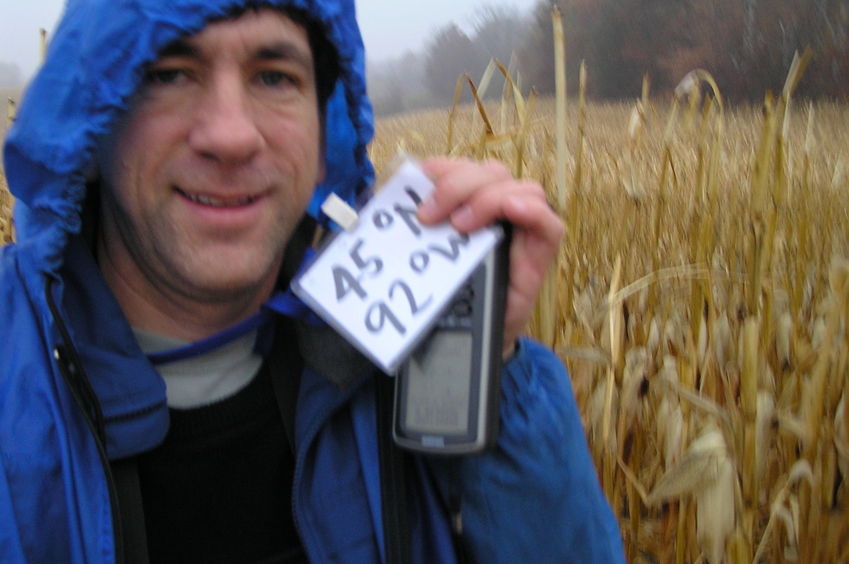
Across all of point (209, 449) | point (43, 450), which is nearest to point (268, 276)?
point (209, 449)

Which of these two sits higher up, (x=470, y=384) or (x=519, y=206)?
(x=519, y=206)

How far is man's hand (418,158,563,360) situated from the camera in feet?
2.28

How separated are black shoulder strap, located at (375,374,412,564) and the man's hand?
24 cm

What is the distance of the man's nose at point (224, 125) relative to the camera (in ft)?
2.54

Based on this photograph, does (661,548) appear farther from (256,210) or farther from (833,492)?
(256,210)

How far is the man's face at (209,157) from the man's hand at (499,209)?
9.9 inches

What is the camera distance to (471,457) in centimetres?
79

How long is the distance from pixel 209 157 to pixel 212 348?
0.87ft

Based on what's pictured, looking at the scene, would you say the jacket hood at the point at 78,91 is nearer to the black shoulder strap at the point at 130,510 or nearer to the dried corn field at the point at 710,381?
the black shoulder strap at the point at 130,510

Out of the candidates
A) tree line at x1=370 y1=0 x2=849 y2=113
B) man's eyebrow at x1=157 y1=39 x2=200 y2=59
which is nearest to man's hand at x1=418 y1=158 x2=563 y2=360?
man's eyebrow at x1=157 y1=39 x2=200 y2=59

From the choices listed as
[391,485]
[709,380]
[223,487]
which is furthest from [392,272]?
[709,380]

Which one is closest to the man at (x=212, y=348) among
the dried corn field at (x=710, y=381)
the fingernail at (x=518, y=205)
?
the fingernail at (x=518, y=205)

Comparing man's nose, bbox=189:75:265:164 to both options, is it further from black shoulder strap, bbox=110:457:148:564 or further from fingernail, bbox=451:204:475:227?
black shoulder strap, bbox=110:457:148:564

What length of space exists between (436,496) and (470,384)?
223 millimetres
